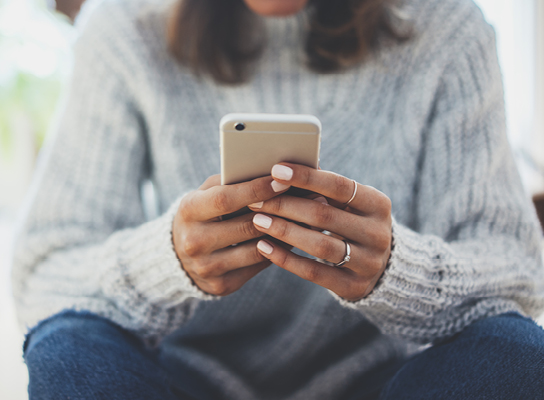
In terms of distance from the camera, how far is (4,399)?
110cm

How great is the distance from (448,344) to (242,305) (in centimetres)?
39

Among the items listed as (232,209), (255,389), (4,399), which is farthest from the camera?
(4,399)

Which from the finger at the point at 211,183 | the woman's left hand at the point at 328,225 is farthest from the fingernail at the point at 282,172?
the finger at the point at 211,183

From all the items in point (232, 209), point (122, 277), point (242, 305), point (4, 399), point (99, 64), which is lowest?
point (4, 399)

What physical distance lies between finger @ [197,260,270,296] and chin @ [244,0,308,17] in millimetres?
544

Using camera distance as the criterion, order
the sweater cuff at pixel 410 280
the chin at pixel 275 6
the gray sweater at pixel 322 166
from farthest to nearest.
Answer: the chin at pixel 275 6 → the gray sweater at pixel 322 166 → the sweater cuff at pixel 410 280

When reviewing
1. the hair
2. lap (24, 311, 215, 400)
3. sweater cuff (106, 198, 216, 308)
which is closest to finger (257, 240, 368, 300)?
sweater cuff (106, 198, 216, 308)

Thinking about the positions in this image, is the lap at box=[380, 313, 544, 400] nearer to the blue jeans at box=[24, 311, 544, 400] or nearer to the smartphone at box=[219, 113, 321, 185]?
the blue jeans at box=[24, 311, 544, 400]

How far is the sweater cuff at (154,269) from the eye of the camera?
549 millimetres

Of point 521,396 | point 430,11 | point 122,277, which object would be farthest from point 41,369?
point 430,11

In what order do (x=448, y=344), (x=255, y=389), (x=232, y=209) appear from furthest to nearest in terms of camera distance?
(x=255, y=389) < (x=448, y=344) < (x=232, y=209)

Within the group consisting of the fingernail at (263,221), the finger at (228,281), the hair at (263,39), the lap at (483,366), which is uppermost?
the hair at (263,39)

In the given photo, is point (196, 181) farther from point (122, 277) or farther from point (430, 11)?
point (430, 11)

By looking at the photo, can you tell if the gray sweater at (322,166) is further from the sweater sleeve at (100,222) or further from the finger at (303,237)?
the finger at (303,237)
